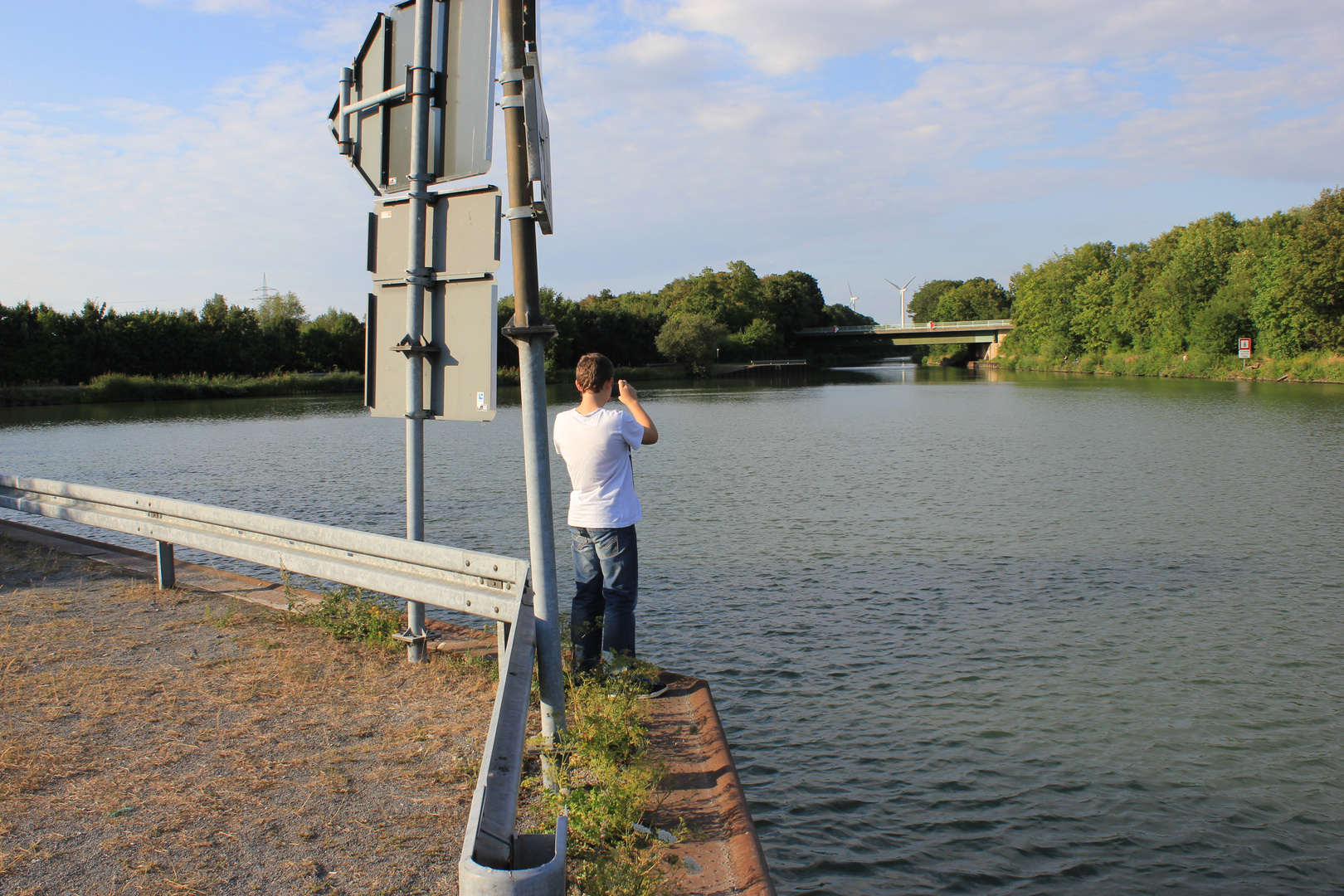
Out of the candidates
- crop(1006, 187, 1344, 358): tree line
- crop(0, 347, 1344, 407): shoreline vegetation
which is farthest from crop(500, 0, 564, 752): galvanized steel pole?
crop(1006, 187, 1344, 358): tree line

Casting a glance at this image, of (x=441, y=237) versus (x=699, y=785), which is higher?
(x=441, y=237)

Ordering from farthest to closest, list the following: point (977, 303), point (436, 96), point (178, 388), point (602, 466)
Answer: point (977, 303), point (178, 388), point (602, 466), point (436, 96)

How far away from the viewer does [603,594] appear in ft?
17.3

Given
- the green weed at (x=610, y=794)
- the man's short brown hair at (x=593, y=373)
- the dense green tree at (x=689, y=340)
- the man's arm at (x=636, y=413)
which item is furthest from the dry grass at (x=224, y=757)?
the dense green tree at (x=689, y=340)

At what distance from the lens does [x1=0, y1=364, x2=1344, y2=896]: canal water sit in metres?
4.88

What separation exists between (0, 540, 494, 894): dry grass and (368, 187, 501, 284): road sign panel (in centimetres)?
226

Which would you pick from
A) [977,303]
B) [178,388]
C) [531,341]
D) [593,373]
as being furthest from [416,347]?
[977,303]

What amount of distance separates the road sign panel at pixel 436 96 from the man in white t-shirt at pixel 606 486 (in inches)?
51.6

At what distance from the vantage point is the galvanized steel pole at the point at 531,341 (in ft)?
12.1

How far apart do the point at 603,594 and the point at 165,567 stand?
3.95 metres

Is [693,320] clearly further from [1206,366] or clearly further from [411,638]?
[411,638]

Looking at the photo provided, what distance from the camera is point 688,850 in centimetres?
341

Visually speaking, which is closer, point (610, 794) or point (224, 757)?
point (610, 794)

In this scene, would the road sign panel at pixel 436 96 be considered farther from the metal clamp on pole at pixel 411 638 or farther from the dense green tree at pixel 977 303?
the dense green tree at pixel 977 303
